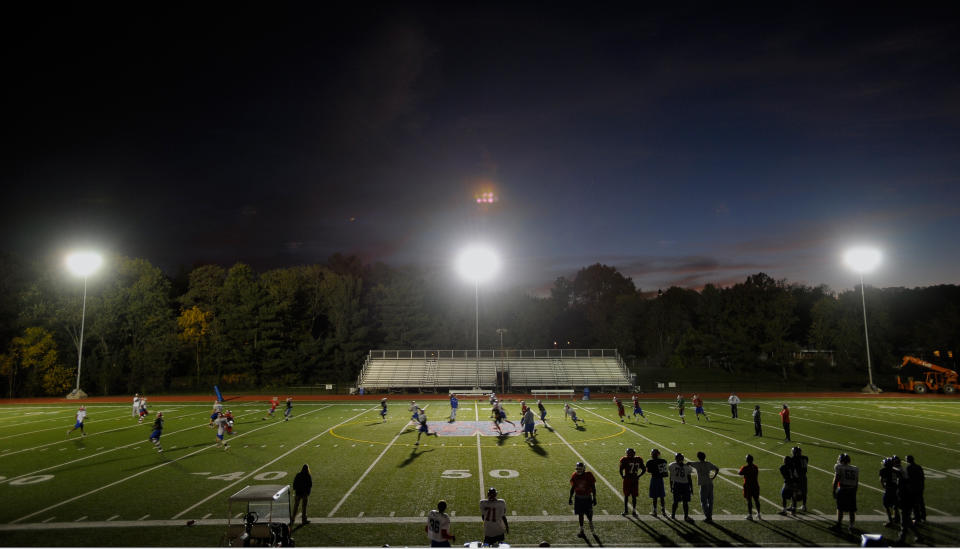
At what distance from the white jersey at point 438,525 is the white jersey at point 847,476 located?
895cm

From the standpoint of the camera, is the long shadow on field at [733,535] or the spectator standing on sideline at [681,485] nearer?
the long shadow on field at [733,535]

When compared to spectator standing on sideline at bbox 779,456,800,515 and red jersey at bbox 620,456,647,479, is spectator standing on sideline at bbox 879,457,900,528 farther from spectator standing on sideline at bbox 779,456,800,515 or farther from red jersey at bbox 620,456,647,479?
red jersey at bbox 620,456,647,479

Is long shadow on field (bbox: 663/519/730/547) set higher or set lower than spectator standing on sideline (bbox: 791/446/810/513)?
lower

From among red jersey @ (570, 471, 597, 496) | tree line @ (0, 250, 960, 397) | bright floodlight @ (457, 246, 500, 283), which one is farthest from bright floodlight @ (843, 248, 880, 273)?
red jersey @ (570, 471, 597, 496)

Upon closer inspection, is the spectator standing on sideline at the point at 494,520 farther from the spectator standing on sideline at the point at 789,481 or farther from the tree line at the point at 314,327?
the tree line at the point at 314,327

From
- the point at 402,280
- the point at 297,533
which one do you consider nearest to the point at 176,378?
the point at 402,280

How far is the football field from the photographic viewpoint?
10.7 m

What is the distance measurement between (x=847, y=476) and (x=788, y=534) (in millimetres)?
1887

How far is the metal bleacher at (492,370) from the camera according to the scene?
46719 millimetres

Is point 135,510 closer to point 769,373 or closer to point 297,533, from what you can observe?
point 297,533

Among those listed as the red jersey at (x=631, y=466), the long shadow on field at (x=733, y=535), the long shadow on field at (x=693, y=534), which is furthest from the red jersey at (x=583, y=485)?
the long shadow on field at (x=733, y=535)

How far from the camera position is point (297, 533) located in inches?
416

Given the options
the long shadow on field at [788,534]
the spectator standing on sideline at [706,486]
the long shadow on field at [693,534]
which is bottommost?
the long shadow on field at [693,534]

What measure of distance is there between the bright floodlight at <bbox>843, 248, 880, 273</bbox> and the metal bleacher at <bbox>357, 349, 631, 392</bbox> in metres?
23.9
